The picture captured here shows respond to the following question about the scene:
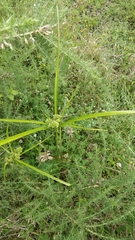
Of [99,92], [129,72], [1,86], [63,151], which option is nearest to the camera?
[1,86]

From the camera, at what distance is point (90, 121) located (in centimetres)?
215

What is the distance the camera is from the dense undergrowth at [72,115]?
60.0 inches

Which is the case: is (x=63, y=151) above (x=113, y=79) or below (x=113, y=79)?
below

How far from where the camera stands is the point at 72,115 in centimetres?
223

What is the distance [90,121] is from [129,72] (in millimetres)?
872

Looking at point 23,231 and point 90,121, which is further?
point 90,121

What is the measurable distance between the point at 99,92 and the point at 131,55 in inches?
25.7

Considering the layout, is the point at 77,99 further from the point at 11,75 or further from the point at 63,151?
the point at 11,75

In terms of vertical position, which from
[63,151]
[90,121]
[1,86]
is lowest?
[63,151]

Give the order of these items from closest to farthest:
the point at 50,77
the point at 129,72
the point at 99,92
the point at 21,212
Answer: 1. the point at 21,212
2. the point at 50,77
3. the point at 99,92
4. the point at 129,72

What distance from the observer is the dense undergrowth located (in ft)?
5.00

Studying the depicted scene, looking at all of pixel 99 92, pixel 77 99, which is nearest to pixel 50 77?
pixel 77 99

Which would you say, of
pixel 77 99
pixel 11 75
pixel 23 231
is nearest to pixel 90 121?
pixel 77 99

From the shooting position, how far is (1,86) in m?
1.64
